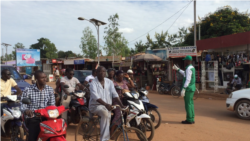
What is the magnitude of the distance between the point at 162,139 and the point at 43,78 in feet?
10.3

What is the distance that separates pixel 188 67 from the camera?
6402 mm

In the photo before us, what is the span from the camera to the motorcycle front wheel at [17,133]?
434cm

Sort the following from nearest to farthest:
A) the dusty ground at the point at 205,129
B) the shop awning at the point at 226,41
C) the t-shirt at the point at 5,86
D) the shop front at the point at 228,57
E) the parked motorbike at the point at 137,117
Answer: the parked motorbike at the point at 137,117 < the dusty ground at the point at 205,129 < the t-shirt at the point at 5,86 < the shop awning at the point at 226,41 < the shop front at the point at 228,57

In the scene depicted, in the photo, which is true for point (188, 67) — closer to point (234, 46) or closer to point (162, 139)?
point (162, 139)

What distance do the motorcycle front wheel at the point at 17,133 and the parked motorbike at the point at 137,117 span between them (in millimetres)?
2196

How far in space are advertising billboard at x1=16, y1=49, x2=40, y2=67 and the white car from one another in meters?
30.7

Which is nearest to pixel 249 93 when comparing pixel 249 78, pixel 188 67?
pixel 188 67

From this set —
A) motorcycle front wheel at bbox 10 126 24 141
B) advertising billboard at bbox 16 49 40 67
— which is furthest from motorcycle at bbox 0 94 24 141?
advertising billboard at bbox 16 49 40 67

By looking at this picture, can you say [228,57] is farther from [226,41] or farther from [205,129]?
[205,129]

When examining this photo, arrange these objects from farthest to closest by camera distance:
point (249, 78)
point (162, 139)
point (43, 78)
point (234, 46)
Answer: point (234, 46), point (249, 78), point (162, 139), point (43, 78)

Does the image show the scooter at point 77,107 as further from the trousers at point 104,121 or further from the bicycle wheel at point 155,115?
the bicycle wheel at point 155,115

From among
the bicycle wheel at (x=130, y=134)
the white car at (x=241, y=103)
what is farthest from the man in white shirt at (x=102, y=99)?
the white car at (x=241, y=103)

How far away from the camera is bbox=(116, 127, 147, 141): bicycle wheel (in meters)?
3.79

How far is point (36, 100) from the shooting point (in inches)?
144
